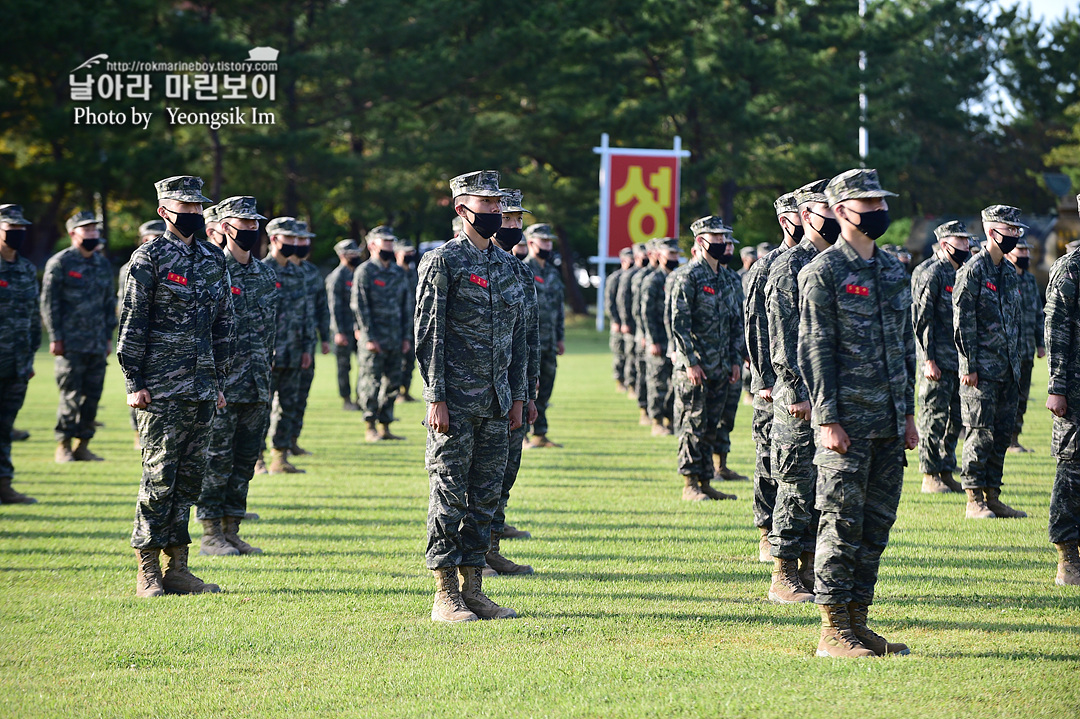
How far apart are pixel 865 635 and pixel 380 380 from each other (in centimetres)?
913

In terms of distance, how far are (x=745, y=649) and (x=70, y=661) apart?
329 cm

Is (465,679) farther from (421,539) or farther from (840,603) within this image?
(421,539)

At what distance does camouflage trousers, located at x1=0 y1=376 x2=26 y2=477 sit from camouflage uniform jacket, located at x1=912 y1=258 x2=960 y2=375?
7.90 metres

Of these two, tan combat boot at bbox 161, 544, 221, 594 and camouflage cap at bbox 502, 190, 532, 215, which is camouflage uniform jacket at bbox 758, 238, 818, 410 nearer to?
camouflage cap at bbox 502, 190, 532, 215

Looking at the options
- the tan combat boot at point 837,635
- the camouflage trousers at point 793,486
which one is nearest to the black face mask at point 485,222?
the camouflage trousers at point 793,486

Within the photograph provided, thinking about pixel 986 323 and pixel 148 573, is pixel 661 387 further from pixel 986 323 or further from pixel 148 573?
pixel 148 573

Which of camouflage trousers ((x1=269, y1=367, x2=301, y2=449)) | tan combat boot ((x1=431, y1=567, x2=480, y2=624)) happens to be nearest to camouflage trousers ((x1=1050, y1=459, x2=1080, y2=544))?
tan combat boot ((x1=431, y1=567, x2=480, y2=624))

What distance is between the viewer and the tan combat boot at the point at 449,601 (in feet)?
20.2

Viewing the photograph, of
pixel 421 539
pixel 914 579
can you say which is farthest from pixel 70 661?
pixel 914 579

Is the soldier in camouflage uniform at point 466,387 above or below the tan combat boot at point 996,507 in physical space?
above

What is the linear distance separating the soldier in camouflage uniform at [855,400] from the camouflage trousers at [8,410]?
7.22 metres

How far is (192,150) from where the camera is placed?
108 feet

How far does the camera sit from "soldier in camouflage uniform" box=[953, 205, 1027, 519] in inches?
352

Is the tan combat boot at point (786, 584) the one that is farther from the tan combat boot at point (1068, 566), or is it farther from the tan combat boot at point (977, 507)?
the tan combat boot at point (977, 507)
